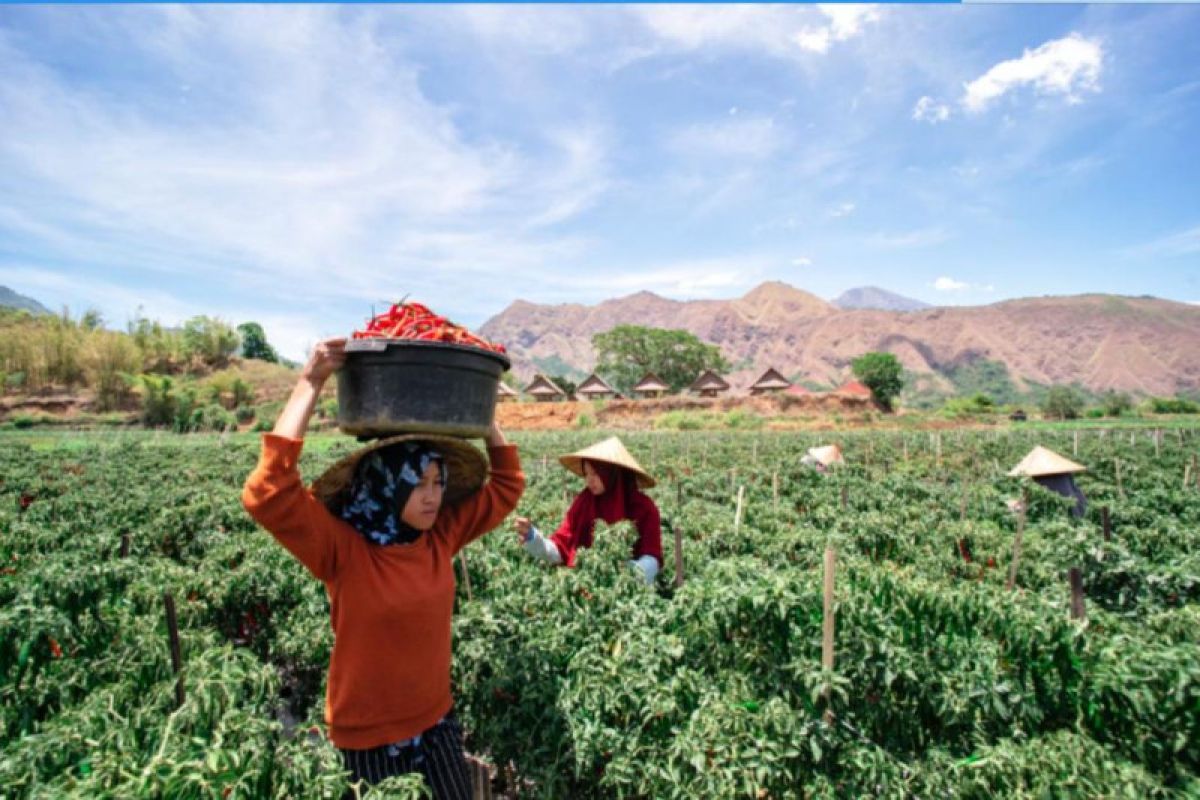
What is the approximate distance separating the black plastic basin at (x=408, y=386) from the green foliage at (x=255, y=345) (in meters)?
103

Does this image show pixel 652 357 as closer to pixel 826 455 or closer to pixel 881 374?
pixel 881 374

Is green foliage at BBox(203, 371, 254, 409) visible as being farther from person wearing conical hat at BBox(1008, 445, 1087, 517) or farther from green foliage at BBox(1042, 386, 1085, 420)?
green foliage at BBox(1042, 386, 1085, 420)

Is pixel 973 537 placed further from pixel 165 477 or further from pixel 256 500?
pixel 165 477

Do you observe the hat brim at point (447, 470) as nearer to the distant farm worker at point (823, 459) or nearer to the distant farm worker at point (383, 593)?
the distant farm worker at point (383, 593)

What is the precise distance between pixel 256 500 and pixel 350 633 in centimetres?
69

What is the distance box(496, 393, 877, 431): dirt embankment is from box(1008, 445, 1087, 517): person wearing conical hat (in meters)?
39.6

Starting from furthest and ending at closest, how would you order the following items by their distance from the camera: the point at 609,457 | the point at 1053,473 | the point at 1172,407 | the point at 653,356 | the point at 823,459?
the point at 653,356
the point at 1172,407
the point at 823,459
the point at 1053,473
the point at 609,457

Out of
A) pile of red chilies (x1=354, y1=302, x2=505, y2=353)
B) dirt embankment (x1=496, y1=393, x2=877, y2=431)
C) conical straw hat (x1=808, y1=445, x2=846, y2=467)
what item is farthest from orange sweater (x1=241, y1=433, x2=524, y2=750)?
dirt embankment (x1=496, y1=393, x2=877, y2=431)

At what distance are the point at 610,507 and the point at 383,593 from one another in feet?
7.72

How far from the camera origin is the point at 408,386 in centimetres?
216

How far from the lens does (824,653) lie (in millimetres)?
2807

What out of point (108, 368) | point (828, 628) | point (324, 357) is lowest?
point (828, 628)

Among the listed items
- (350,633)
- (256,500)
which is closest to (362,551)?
(350,633)

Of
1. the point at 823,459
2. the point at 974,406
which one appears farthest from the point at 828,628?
the point at 974,406
